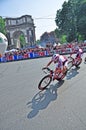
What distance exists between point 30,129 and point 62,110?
4.63 feet

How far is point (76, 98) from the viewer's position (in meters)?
7.16

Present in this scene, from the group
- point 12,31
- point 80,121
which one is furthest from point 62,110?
point 12,31

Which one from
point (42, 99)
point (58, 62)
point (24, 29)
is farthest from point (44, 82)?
point (24, 29)

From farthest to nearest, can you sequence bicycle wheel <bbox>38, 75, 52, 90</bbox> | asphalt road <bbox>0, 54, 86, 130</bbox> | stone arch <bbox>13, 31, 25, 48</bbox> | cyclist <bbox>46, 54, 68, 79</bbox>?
stone arch <bbox>13, 31, 25, 48</bbox>, cyclist <bbox>46, 54, 68, 79</bbox>, bicycle wheel <bbox>38, 75, 52, 90</bbox>, asphalt road <bbox>0, 54, 86, 130</bbox>

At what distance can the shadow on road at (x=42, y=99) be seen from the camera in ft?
21.0

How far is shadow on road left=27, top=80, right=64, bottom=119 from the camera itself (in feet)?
21.0

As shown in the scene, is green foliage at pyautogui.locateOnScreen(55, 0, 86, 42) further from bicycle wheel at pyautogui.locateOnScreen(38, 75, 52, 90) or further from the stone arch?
bicycle wheel at pyautogui.locateOnScreen(38, 75, 52, 90)

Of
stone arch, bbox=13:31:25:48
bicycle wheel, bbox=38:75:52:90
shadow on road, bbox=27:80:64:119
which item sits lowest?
shadow on road, bbox=27:80:64:119

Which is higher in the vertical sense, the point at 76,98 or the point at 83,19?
the point at 83,19

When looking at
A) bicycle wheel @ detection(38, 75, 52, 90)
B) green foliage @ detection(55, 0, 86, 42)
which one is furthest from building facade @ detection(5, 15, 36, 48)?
bicycle wheel @ detection(38, 75, 52, 90)

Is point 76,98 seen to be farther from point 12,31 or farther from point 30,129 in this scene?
point 12,31

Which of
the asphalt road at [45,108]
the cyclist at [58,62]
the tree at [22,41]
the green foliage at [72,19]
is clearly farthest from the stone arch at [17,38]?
the asphalt road at [45,108]

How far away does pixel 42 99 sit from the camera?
24.9 ft

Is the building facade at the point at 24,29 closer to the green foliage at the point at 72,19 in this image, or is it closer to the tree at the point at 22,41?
the tree at the point at 22,41
